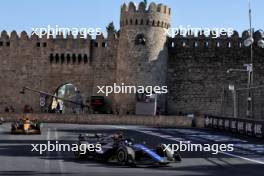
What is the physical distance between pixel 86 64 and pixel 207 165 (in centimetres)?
3488

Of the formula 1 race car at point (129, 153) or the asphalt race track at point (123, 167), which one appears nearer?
the asphalt race track at point (123, 167)

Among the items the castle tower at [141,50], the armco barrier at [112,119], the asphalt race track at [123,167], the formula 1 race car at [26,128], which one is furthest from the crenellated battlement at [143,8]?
the asphalt race track at [123,167]

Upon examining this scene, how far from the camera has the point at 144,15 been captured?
47031mm

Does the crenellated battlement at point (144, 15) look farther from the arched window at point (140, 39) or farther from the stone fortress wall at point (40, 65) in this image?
the stone fortress wall at point (40, 65)

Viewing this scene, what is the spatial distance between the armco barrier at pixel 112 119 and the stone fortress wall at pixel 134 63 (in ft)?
9.68

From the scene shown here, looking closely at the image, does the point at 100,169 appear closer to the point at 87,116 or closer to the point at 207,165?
the point at 207,165

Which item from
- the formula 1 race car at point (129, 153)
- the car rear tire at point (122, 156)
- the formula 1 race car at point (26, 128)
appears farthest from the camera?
the formula 1 race car at point (26, 128)

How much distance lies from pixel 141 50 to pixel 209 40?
214 inches

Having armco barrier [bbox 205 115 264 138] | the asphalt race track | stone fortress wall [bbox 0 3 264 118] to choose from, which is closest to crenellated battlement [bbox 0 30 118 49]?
stone fortress wall [bbox 0 3 264 118]

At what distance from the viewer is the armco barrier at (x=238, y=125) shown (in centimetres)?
2813

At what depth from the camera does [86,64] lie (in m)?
49.7

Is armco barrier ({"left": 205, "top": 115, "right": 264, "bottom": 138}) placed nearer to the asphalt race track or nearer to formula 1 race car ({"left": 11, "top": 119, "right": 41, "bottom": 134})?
the asphalt race track

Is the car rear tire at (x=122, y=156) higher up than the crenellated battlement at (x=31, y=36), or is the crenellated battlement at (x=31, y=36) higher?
the crenellated battlement at (x=31, y=36)

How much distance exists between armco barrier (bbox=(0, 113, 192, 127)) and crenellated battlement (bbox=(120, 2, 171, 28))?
7.39m
